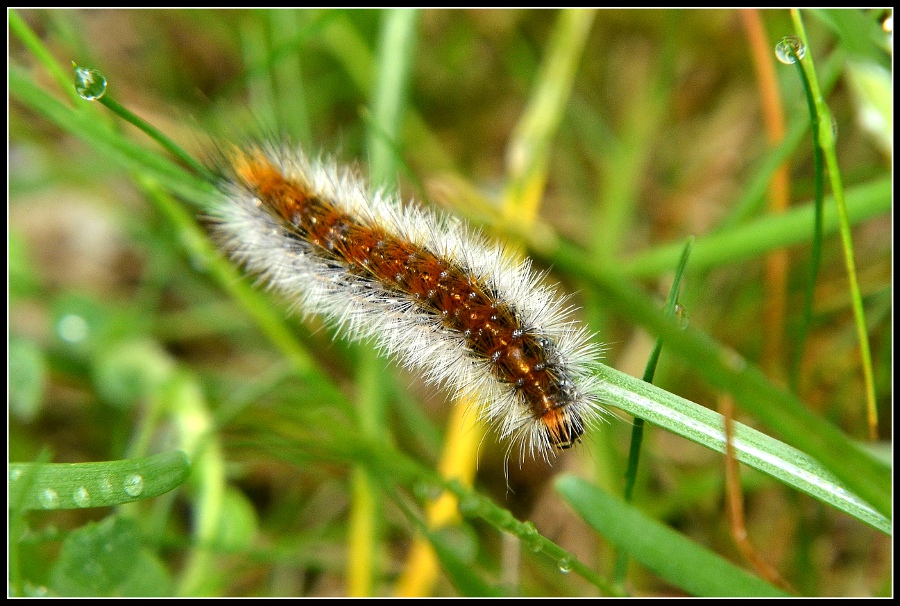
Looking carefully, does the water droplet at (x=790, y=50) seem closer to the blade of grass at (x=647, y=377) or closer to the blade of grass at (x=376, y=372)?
the blade of grass at (x=647, y=377)

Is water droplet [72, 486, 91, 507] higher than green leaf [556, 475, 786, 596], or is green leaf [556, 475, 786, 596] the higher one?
green leaf [556, 475, 786, 596]

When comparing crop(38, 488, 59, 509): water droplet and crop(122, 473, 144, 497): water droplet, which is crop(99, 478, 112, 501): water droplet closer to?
crop(122, 473, 144, 497): water droplet

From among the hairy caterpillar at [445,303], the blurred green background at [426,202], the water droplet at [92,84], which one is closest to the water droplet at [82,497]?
the blurred green background at [426,202]

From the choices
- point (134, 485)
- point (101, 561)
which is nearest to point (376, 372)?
point (101, 561)

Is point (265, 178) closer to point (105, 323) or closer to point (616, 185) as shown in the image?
point (105, 323)

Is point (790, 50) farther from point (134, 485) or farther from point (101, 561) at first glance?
point (101, 561)

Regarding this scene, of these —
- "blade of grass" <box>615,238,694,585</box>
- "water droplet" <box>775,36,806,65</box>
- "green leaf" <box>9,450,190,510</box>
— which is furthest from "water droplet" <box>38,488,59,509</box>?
"water droplet" <box>775,36,806,65</box>
